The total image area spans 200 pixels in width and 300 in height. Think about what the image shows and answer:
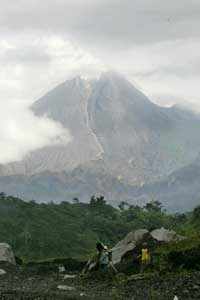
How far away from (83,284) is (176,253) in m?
5.47

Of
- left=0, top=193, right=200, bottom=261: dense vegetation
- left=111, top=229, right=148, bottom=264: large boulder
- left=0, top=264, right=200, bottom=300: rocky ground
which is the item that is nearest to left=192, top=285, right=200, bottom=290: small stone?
left=0, top=264, right=200, bottom=300: rocky ground

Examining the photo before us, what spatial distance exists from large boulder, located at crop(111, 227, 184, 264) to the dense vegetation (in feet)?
303

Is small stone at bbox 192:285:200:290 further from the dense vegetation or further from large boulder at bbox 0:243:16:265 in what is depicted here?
the dense vegetation

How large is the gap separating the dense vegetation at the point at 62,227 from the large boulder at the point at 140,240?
92440 mm

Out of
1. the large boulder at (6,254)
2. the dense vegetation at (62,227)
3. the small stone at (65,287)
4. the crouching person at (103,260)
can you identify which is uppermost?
the dense vegetation at (62,227)

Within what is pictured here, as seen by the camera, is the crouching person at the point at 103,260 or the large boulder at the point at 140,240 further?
the large boulder at the point at 140,240

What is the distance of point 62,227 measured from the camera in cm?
17762

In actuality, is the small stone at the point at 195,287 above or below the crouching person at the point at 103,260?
below

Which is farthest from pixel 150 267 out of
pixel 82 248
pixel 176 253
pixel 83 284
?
pixel 82 248

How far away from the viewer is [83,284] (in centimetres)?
3325

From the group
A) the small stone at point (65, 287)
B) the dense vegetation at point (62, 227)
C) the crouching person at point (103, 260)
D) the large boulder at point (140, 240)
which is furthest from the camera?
the dense vegetation at point (62, 227)

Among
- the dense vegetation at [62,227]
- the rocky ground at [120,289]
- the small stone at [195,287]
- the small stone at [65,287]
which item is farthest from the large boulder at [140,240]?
the dense vegetation at [62,227]

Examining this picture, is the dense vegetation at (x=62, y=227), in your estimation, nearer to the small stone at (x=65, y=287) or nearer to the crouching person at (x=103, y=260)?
the crouching person at (x=103, y=260)

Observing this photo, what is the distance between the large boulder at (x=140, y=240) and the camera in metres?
45.1
